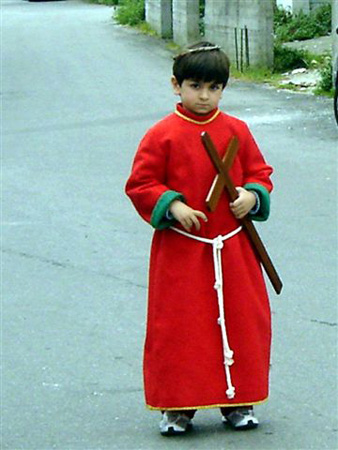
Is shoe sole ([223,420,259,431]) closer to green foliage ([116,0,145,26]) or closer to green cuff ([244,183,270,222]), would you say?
green cuff ([244,183,270,222])

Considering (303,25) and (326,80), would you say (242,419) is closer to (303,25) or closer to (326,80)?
(326,80)

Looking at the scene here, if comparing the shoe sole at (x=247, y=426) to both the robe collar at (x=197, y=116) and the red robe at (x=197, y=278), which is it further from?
the robe collar at (x=197, y=116)

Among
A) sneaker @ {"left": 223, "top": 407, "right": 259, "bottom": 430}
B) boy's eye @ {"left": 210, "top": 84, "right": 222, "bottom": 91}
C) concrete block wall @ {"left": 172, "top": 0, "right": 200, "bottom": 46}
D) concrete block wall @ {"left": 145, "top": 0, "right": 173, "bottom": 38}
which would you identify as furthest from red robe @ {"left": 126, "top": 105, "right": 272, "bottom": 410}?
concrete block wall @ {"left": 145, "top": 0, "right": 173, "bottom": 38}

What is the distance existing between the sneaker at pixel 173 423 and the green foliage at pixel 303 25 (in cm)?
1869

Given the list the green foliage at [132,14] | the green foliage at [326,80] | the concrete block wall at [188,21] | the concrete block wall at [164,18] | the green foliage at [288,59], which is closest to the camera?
the green foliage at [326,80]

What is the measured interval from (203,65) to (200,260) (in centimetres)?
78

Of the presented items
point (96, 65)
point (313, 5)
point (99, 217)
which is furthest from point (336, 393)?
point (313, 5)

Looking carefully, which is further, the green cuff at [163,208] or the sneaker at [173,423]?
the sneaker at [173,423]

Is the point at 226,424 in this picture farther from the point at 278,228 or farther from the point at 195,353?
the point at 278,228

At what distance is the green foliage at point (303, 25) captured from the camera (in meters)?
24.5

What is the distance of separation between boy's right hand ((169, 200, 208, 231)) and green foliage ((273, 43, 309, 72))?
50.3 feet

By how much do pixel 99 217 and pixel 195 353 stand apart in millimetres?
5513

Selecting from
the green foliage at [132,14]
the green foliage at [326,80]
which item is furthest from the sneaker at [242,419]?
the green foliage at [132,14]

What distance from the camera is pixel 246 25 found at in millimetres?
21000
